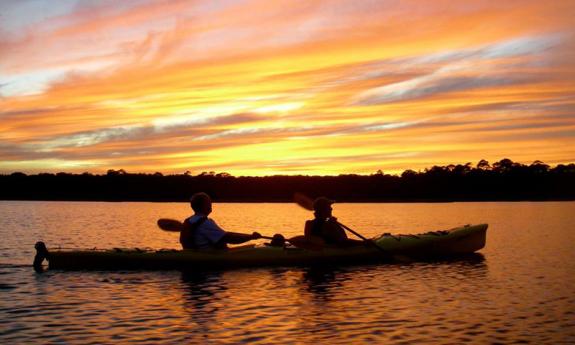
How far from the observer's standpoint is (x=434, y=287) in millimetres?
14258

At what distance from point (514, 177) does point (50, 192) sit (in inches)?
2887

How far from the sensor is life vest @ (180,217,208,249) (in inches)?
608

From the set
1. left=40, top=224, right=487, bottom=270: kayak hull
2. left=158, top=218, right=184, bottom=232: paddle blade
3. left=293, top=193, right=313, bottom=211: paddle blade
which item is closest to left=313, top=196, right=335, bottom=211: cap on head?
left=40, top=224, right=487, bottom=270: kayak hull

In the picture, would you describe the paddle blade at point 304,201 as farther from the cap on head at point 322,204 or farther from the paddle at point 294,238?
the cap on head at point 322,204

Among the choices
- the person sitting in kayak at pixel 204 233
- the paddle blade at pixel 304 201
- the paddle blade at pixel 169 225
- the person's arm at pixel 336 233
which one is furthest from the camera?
the paddle blade at pixel 304 201

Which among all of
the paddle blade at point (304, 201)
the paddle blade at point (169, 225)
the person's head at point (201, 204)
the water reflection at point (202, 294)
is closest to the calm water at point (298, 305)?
the water reflection at point (202, 294)

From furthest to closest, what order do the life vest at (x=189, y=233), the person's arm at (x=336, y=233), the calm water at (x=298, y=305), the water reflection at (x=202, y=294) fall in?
the person's arm at (x=336, y=233)
the life vest at (x=189, y=233)
the water reflection at (x=202, y=294)
the calm water at (x=298, y=305)

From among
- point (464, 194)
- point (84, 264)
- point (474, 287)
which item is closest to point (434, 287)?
point (474, 287)

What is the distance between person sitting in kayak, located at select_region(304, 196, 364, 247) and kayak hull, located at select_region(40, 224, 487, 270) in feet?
0.71

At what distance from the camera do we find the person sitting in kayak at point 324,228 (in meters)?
16.4

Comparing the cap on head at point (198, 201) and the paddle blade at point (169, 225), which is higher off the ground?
the cap on head at point (198, 201)

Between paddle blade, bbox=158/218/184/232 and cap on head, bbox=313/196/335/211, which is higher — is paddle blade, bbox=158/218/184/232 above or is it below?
below

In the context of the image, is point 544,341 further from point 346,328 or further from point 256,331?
point 256,331

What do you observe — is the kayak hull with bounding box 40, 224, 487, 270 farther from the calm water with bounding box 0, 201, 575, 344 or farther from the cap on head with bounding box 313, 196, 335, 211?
the cap on head with bounding box 313, 196, 335, 211
